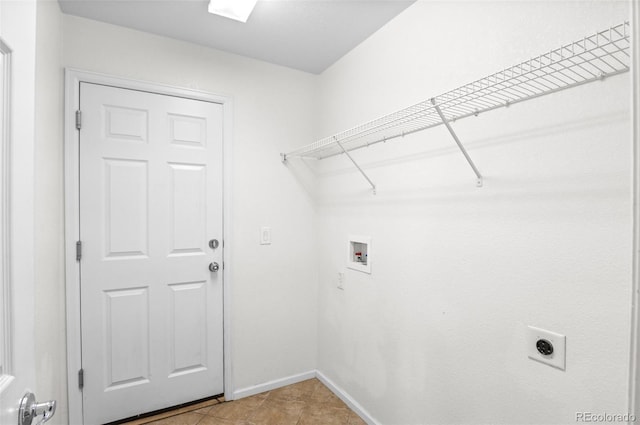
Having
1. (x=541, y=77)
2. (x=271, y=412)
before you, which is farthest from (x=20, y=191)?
(x=271, y=412)

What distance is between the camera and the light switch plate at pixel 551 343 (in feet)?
3.67

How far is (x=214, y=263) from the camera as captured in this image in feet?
7.31

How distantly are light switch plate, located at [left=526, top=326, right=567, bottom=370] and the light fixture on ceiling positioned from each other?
75.4 inches

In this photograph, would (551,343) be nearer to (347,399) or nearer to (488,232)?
(488,232)

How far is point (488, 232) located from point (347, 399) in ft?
5.01

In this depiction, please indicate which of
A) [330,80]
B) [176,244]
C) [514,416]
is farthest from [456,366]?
[330,80]

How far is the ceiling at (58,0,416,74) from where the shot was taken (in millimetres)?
1754

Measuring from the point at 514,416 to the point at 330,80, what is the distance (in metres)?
2.22

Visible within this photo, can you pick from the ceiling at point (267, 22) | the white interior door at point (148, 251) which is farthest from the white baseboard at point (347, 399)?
the ceiling at point (267, 22)

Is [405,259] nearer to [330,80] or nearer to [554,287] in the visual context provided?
[554,287]

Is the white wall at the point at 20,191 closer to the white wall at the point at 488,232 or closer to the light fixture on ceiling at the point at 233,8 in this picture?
the light fixture on ceiling at the point at 233,8

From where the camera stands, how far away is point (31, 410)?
694 millimetres

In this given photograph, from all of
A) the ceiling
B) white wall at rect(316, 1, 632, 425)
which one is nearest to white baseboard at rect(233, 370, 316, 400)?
white wall at rect(316, 1, 632, 425)

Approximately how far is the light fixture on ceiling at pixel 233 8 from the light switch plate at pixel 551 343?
75.4 inches
